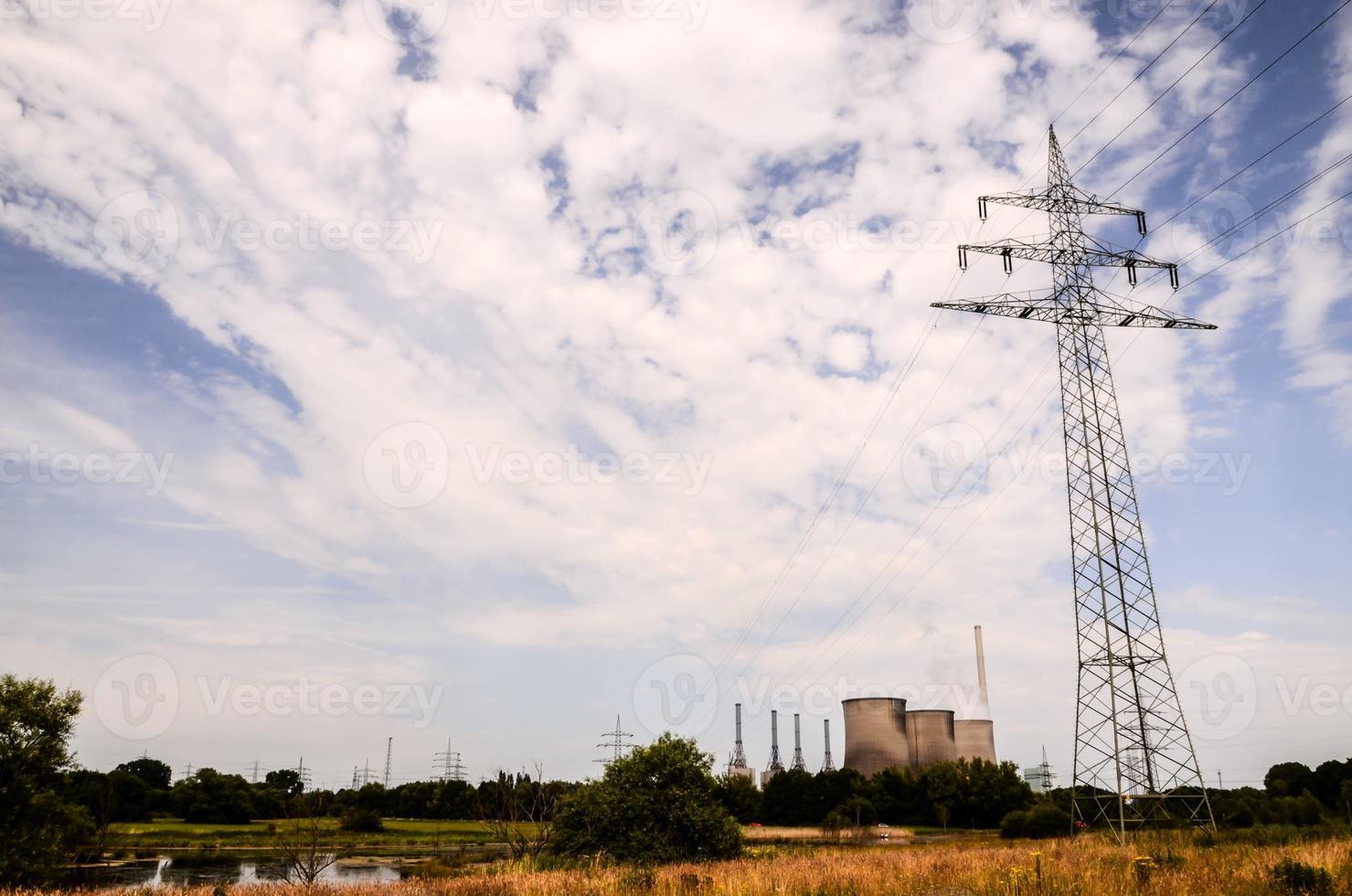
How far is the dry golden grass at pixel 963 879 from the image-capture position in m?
15.2

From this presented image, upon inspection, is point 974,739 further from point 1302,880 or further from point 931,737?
point 1302,880

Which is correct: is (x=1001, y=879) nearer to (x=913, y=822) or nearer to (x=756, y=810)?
(x=913, y=822)

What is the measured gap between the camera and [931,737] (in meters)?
114

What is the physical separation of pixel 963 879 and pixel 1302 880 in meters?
5.88

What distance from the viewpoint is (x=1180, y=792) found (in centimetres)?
3334

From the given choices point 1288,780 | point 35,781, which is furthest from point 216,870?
point 1288,780

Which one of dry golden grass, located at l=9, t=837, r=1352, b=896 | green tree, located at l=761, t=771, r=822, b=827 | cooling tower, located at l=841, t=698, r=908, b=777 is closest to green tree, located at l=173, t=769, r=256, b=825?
green tree, located at l=761, t=771, r=822, b=827

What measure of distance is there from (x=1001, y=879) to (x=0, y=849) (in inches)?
1390

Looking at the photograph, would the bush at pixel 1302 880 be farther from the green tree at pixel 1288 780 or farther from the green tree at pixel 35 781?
the green tree at pixel 1288 780

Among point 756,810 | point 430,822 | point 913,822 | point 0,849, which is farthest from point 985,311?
point 430,822

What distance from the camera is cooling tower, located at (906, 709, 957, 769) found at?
113125mm

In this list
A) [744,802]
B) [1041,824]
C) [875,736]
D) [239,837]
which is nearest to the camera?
[1041,824]

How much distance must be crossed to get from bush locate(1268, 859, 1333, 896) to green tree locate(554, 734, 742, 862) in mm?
19078

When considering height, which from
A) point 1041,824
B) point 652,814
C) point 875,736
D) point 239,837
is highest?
point 875,736
